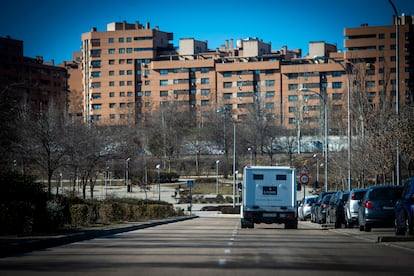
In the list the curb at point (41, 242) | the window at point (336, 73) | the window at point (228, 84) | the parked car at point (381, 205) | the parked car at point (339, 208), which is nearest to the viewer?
the curb at point (41, 242)

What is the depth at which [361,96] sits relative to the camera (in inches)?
1971

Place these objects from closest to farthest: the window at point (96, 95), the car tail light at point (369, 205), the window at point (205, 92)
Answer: the car tail light at point (369, 205) < the window at point (205, 92) < the window at point (96, 95)

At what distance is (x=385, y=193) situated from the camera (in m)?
28.2

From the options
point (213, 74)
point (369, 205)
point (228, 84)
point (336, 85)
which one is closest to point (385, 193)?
point (369, 205)

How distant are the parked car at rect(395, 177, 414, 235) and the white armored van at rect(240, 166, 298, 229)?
9.87m

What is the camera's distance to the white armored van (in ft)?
112

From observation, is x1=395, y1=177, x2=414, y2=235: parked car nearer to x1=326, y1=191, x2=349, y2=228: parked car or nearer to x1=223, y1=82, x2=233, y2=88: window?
x1=326, y1=191, x2=349, y2=228: parked car

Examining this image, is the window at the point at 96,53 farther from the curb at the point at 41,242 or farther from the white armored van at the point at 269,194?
the curb at the point at 41,242

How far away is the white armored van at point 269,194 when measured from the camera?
112 ft

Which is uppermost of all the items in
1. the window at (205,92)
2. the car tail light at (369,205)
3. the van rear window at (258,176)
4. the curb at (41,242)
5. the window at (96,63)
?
the window at (96,63)

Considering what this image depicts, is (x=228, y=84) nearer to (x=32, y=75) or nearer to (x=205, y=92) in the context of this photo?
(x=205, y=92)

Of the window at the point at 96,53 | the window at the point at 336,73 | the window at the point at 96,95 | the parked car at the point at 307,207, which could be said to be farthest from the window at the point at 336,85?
the parked car at the point at 307,207

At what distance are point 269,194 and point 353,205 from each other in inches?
153

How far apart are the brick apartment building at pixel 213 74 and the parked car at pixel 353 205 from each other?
284 ft
